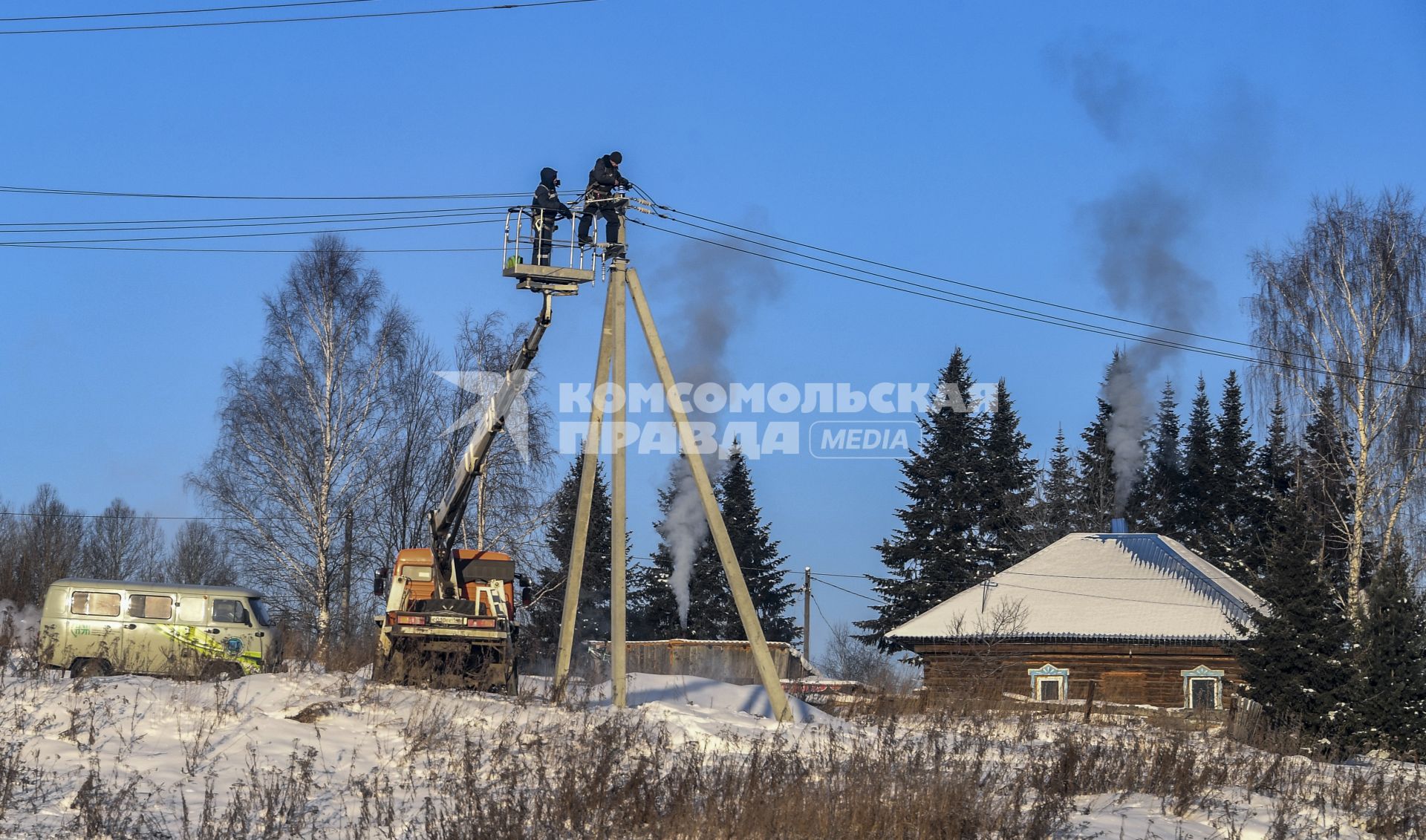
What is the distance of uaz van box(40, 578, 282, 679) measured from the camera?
21.4 metres

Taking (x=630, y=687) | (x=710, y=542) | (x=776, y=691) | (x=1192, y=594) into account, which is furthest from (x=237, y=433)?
(x=1192, y=594)

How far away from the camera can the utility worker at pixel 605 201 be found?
19.6 metres

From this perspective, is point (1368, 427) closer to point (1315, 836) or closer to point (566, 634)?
point (566, 634)

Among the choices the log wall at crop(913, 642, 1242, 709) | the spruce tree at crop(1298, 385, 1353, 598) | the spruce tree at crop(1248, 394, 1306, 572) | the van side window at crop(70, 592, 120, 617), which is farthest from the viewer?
the spruce tree at crop(1248, 394, 1306, 572)

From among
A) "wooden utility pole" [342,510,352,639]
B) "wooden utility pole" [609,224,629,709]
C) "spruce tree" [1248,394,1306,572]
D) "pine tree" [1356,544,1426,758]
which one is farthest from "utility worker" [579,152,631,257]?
"spruce tree" [1248,394,1306,572]

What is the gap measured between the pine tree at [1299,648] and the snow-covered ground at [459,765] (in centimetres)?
511

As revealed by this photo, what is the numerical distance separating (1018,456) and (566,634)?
113 ft

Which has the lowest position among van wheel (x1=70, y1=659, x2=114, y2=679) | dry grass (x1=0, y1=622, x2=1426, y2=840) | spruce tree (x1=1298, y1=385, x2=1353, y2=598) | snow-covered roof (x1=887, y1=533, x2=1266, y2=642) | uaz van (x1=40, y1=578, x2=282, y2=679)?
dry grass (x1=0, y1=622, x2=1426, y2=840)

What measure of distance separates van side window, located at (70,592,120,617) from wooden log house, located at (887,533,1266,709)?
20.9m

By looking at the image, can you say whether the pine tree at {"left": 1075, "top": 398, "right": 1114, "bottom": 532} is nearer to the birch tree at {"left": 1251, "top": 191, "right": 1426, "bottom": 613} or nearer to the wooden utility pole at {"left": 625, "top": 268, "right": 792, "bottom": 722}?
the birch tree at {"left": 1251, "top": 191, "right": 1426, "bottom": 613}

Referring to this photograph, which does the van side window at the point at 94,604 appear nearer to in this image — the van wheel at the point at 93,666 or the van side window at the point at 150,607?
the van side window at the point at 150,607

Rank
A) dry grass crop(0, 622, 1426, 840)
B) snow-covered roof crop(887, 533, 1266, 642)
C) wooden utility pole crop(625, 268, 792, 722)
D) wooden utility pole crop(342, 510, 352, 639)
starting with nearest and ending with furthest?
dry grass crop(0, 622, 1426, 840), wooden utility pole crop(625, 268, 792, 722), wooden utility pole crop(342, 510, 352, 639), snow-covered roof crop(887, 533, 1266, 642)

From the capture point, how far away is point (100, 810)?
376 inches

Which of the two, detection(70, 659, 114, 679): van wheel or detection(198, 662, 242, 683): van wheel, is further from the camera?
detection(198, 662, 242, 683): van wheel
